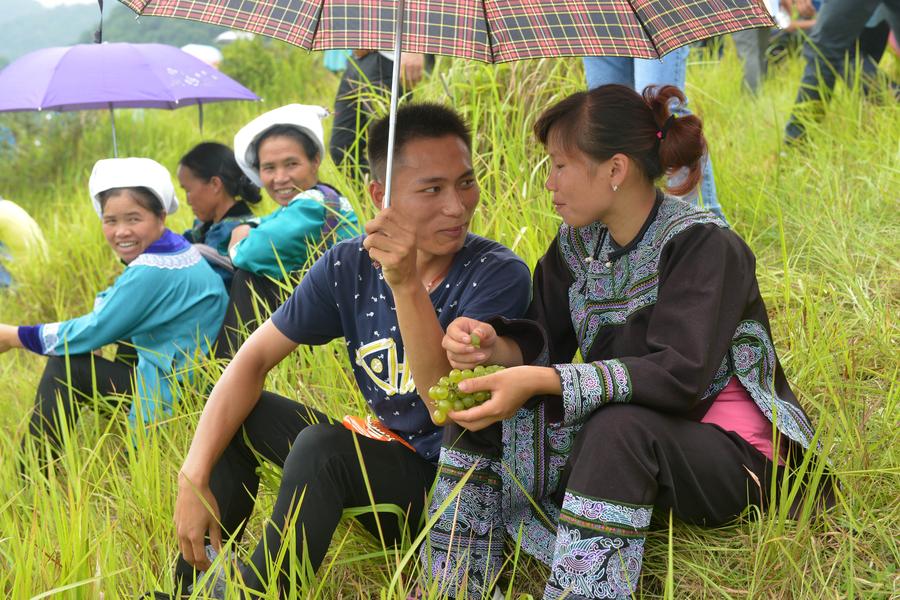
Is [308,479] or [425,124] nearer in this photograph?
[308,479]

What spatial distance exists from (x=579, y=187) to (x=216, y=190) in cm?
247

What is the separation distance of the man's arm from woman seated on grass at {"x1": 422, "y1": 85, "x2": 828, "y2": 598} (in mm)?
523

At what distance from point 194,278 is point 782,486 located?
2.23 meters

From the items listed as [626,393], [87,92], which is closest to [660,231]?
[626,393]

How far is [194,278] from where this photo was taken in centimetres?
340

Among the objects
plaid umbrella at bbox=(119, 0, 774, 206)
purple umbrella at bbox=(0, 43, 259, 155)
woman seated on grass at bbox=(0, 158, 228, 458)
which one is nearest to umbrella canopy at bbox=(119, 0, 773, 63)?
plaid umbrella at bbox=(119, 0, 774, 206)

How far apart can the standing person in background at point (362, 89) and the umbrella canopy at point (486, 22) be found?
5.98 ft

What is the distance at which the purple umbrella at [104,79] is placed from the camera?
4.52 m

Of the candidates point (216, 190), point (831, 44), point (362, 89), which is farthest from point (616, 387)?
point (831, 44)

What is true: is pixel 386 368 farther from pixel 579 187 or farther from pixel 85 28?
pixel 85 28

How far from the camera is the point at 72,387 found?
3029 millimetres

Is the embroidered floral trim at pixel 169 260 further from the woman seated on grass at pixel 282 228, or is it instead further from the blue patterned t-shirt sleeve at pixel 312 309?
the blue patterned t-shirt sleeve at pixel 312 309

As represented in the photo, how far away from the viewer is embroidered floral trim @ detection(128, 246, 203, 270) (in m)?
3.30

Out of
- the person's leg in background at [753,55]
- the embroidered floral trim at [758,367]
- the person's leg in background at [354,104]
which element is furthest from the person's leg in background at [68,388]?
the person's leg in background at [753,55]
